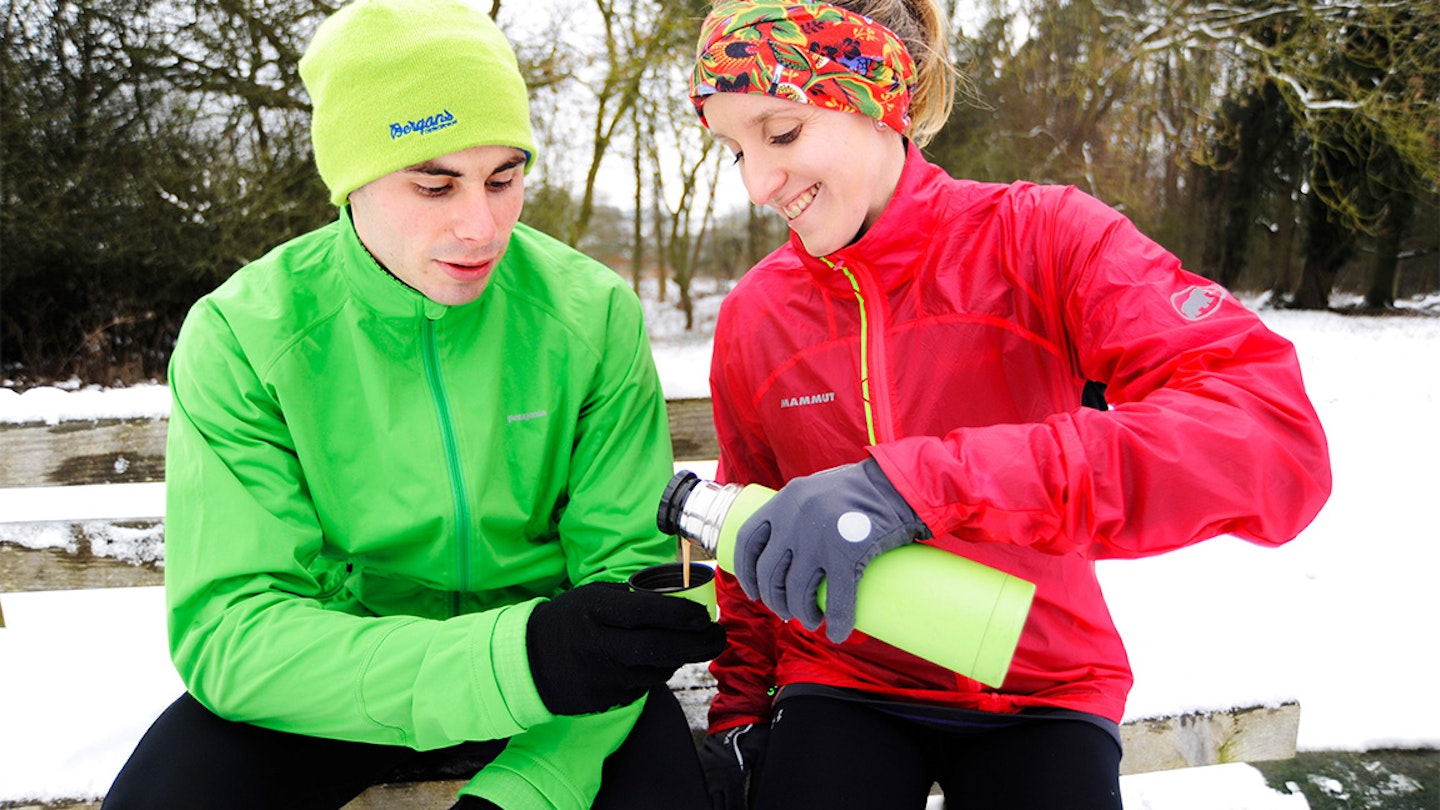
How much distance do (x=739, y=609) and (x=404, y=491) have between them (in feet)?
2.40

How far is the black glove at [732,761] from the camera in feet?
5.77

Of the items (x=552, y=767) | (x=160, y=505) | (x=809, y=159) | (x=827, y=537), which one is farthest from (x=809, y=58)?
(x=160, y=505)

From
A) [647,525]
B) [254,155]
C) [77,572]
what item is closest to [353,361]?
[647,525]

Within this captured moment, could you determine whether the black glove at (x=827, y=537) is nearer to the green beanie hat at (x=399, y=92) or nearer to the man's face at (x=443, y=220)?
the man's face at (x=443, y=220)

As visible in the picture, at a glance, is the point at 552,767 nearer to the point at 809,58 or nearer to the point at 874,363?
the point at 874,363

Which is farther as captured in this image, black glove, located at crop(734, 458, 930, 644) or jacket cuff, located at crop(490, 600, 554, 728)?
jacket cuff, located at crop(490, 600, 554, 728)

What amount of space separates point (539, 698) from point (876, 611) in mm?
545

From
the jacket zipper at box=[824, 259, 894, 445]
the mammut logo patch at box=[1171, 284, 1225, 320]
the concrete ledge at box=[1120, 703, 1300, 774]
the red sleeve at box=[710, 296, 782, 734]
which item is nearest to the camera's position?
the mammut logo patch at box=[1171, 284, 1225, 320]

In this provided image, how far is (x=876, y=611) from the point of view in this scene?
52.6 inches

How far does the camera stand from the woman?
1.28 m

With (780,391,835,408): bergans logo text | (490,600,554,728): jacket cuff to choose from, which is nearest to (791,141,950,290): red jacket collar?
(780,391,835,408): bergans logo text

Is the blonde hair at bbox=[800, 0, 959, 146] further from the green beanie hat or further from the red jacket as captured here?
the green beanie hat

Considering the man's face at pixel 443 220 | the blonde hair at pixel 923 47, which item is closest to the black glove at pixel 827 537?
the man's face at pixel 443 220

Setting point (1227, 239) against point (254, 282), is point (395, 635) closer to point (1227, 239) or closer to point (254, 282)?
point (254, 282)
